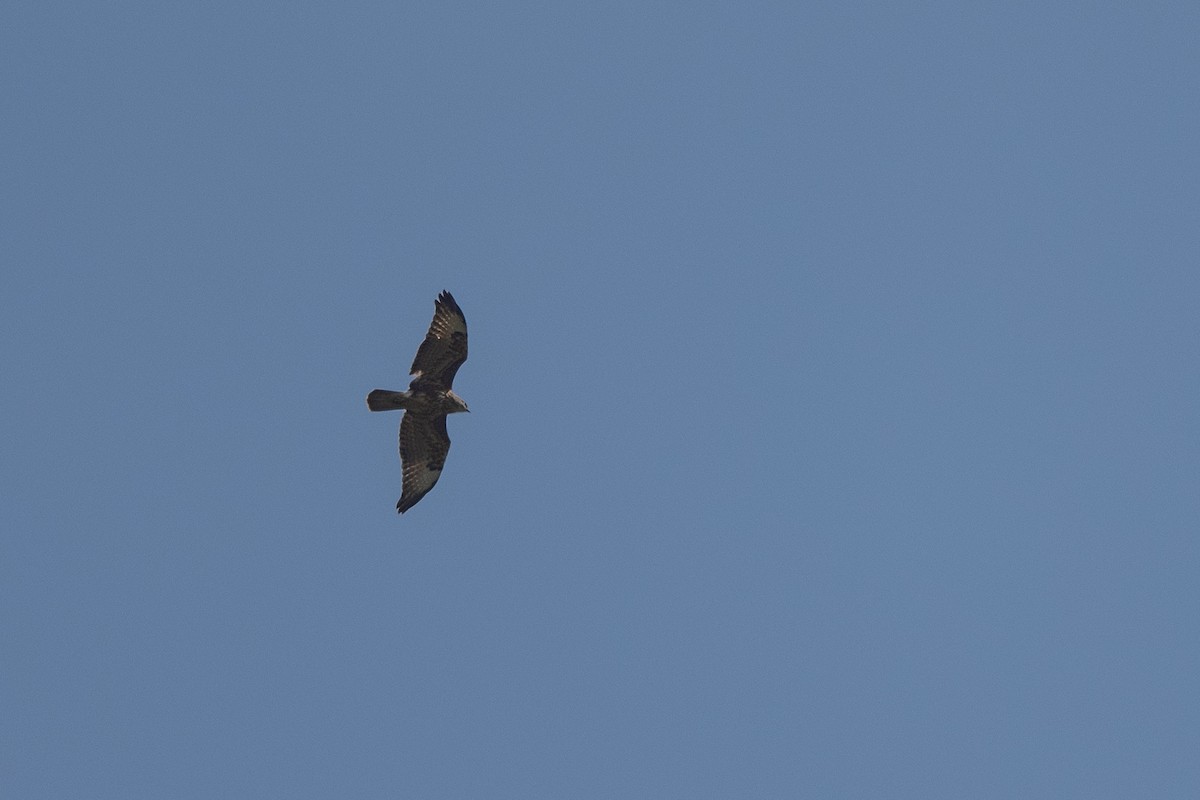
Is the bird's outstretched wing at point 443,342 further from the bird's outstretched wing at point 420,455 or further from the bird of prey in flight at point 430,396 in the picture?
the bird's outstretched wing at point 420,455

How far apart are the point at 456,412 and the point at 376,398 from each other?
1.36 m

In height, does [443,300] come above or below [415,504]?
above

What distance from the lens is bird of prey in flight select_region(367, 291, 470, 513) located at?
24172 mm

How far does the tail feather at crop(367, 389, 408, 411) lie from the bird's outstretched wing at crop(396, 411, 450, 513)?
0.86 m

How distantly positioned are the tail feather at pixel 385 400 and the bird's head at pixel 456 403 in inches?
28.7

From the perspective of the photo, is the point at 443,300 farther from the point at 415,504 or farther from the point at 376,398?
the point at 415,504

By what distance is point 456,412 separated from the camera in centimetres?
2470

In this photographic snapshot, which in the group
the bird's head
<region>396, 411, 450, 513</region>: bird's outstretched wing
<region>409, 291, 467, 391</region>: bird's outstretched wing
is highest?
<region>409, 291, 467, 391</region>: bird's outstretched wing

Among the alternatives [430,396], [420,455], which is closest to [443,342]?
[430,396]

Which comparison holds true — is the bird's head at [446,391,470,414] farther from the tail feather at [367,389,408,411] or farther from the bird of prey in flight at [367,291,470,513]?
the tail feather at [367,389,408,411]

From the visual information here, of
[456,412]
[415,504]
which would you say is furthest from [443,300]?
[415,504]

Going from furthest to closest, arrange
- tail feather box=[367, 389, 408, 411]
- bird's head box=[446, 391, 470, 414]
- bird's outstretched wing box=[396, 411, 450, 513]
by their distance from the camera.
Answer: bird's outstretched wing box=[396, 411, 450, 513] → bird's head box=[446, 391, 470, 414] → tail feather box=[367, 389, 408, 411]

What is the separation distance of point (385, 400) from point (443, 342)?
4.26 feet

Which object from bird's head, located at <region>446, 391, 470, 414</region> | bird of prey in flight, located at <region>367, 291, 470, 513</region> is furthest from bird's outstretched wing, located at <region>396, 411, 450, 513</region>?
bird's head, located at <region>446, 391, 470, 414</region>
